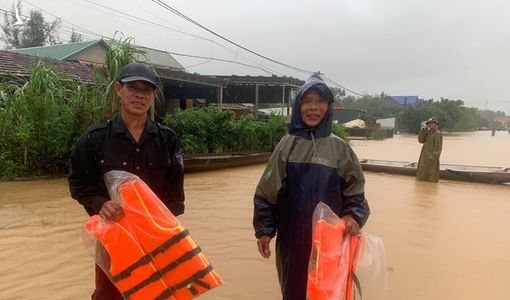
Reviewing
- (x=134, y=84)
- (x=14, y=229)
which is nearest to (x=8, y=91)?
(x=14, y=229)

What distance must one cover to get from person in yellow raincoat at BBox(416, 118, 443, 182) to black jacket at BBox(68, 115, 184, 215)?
884 cm

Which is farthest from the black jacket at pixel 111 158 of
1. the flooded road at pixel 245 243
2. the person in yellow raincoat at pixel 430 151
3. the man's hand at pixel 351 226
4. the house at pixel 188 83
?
the house at pixel 188 83

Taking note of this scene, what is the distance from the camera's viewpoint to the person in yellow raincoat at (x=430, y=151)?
31.9 feet

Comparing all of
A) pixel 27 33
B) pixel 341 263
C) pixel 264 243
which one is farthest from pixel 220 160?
pixel 27 33

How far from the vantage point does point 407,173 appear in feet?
37.6

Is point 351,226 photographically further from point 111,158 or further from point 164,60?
point 164,60

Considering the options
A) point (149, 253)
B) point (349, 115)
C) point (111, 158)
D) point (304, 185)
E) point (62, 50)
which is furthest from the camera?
point (349, 115)

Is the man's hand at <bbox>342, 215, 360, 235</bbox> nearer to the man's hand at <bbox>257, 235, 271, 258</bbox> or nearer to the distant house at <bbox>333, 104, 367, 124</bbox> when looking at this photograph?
the man's hand at <bbox>257, 235, 271, 258</bbox>

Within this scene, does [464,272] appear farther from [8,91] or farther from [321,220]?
[8,91]

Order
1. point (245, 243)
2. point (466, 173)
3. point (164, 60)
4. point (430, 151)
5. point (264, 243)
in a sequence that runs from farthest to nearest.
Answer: point (164, 60)
point (466, 173)
point (430, 151)
point (245, 243)
point (264, 243)

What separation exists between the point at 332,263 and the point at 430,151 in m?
8.98

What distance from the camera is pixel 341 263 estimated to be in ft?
5.97

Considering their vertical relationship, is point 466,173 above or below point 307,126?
below

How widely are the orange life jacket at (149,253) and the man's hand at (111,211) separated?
2cm
